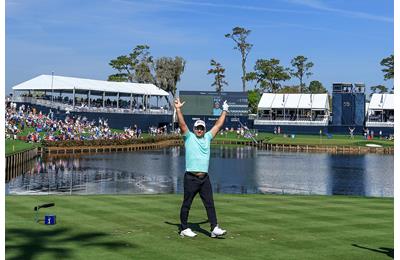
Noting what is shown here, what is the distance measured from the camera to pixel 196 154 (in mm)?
12148

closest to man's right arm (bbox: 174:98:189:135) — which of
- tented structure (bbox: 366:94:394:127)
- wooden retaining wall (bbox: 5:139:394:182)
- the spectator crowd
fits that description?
wooden retaining wall (bbox: 5:139:394:182)

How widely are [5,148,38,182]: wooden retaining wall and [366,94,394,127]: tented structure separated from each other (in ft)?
259

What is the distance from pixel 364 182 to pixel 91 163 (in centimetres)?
2661

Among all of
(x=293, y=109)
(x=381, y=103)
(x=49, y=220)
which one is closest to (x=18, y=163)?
(x=49, y=220)

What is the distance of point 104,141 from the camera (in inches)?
3113

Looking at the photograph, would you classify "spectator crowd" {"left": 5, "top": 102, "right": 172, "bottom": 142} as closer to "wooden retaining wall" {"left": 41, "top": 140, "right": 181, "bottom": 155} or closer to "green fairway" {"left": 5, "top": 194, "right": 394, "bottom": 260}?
"wooden retaining wall" {"left": 41, "top": 140, "right": 181, "bottom": 155}

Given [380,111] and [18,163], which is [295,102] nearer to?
[380,111]

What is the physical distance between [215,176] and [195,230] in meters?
34.0

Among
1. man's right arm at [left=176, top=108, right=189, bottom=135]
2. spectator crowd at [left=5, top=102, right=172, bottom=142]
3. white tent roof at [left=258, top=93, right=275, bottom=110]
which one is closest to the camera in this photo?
man's right arm at [left=176, top=108, right=189, bottom=135]

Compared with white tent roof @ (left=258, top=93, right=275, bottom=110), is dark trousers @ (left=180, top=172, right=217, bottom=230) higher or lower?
lower

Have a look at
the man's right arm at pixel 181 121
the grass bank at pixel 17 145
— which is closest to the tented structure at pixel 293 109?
the grass bank at pixel 17 145

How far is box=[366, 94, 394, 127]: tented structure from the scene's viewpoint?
118438mm

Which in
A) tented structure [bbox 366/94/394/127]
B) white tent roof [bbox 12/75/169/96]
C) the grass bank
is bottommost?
the grass bank

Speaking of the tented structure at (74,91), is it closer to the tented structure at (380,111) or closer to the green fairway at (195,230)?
the tented structure at (380,111)
